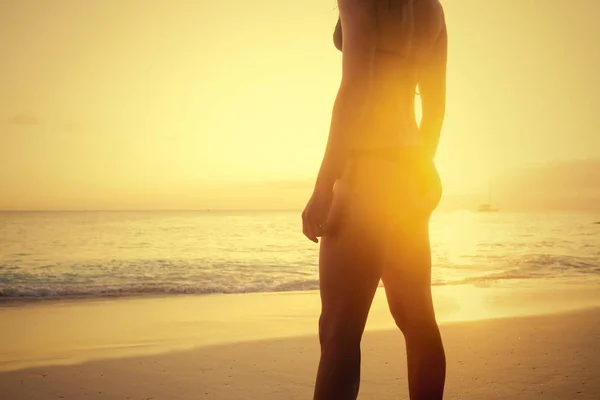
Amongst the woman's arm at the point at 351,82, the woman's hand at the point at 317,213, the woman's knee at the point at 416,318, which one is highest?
the woman's arm at the point at 351,82

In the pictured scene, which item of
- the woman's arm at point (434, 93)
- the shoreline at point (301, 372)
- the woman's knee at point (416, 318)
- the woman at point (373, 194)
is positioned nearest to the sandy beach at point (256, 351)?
the shoreline at point (301, 372)

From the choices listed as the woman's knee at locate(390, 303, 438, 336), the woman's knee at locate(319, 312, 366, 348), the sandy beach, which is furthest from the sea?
the woman's knee at locate(319, 312, 366, 348)

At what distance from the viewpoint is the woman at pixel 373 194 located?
187 centimetres

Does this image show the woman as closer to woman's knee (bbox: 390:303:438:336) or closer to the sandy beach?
woman's knee (bbox: 390:303:438:336)

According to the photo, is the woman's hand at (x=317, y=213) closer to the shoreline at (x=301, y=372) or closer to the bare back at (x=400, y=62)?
the bare back at (x=400, y=62)

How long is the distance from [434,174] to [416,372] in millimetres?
750

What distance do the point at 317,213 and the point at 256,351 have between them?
4161 millimetres

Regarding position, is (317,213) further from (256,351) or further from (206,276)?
(206,276)

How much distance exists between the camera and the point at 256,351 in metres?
5.73

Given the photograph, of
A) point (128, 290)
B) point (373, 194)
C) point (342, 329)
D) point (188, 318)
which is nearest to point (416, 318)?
point (342, 329)

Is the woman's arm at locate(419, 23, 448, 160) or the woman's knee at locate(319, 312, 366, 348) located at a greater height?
the woman's arm at locate(419, 23, 448, 160)

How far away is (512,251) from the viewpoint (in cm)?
2131

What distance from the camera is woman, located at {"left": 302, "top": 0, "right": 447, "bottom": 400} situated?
187 centimetres

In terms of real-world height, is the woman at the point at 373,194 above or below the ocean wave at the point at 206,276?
above
